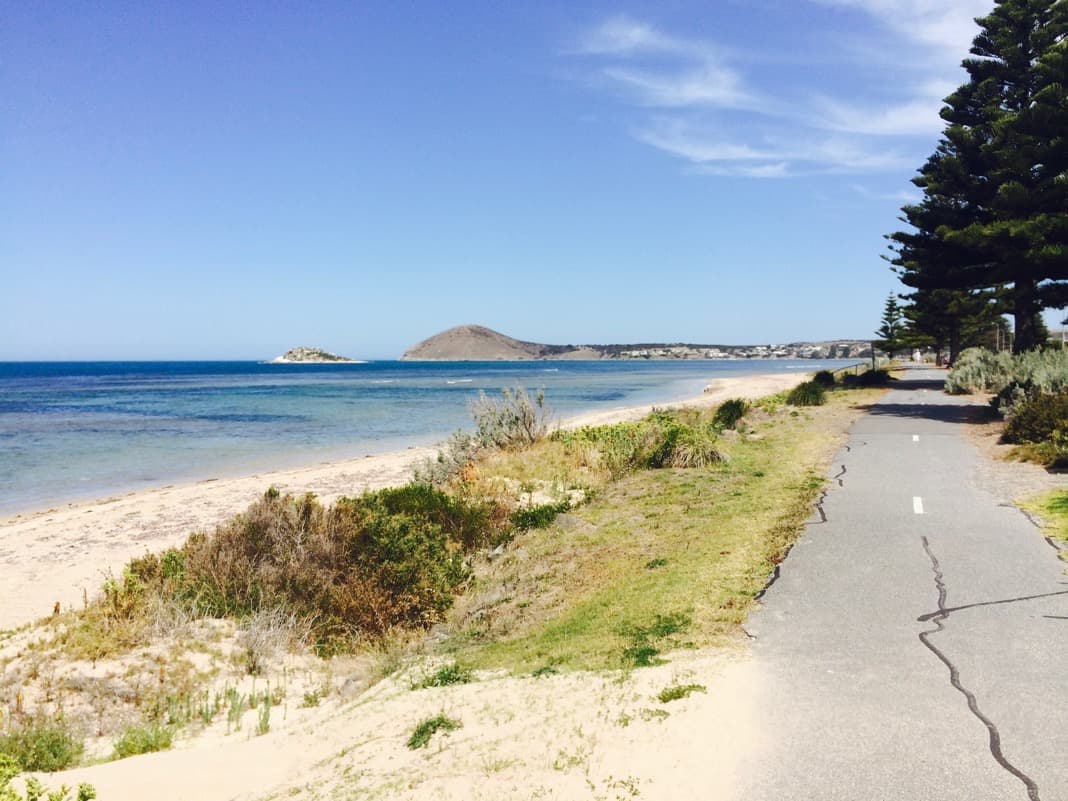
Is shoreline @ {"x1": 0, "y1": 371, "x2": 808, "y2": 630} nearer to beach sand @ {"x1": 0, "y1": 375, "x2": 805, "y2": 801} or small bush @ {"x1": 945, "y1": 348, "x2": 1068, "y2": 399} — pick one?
beach sand @ {"x1": 0, "y1": 375, "x2": 805, "y2": 801}

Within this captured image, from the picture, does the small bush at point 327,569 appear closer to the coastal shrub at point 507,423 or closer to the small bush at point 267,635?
the small bush at point 267,635

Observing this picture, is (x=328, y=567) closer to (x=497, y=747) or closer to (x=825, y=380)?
(x=497, y=747)

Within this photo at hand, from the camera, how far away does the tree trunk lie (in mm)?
27677

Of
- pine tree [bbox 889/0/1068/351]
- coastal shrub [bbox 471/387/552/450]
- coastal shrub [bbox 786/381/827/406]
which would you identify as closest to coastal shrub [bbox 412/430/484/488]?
coastal shrub [bbox 471/387/552/450]

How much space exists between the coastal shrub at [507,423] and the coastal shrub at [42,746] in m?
12.0

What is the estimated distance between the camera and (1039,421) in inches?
565

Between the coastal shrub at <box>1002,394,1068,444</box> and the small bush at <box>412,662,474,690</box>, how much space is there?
41.4 feet

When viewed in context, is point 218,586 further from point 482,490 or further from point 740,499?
point 740,499

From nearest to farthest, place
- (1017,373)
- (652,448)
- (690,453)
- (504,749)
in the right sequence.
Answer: (504,749) < (690,453) < (652,448) < (1017,373)

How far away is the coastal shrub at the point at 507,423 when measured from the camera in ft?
56.7

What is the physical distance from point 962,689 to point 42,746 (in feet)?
19.6

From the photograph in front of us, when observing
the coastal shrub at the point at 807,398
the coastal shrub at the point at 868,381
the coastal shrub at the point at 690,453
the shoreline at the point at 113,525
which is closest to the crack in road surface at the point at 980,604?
the coastal shrub at the point at 690,453

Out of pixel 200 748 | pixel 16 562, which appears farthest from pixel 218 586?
pixel 16 562

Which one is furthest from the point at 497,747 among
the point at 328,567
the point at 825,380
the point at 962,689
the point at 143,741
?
the point at 825,380
